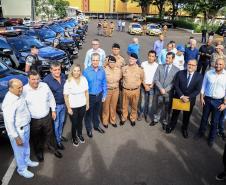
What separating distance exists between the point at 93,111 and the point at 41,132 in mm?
1737

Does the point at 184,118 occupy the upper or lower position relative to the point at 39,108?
lower

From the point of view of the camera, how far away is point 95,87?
20.3ft

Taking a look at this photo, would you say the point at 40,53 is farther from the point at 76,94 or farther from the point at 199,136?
the point at 199,136

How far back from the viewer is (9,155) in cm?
574

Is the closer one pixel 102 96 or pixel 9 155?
pixel 9 155

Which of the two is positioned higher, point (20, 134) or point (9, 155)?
point (20, 134)

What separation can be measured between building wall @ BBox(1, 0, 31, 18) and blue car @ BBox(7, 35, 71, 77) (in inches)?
1862

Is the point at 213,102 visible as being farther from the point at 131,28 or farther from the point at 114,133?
the point at 131,28

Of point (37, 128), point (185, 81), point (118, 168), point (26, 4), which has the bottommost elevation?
point (118, 168)

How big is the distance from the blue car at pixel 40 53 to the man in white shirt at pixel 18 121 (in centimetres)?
565

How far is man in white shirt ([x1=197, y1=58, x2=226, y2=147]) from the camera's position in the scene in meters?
6.00

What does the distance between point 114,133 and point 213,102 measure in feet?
8.05

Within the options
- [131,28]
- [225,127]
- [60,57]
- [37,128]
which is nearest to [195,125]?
A: [225,127]

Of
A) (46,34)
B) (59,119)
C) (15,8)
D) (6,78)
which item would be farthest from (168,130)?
(15,8)
